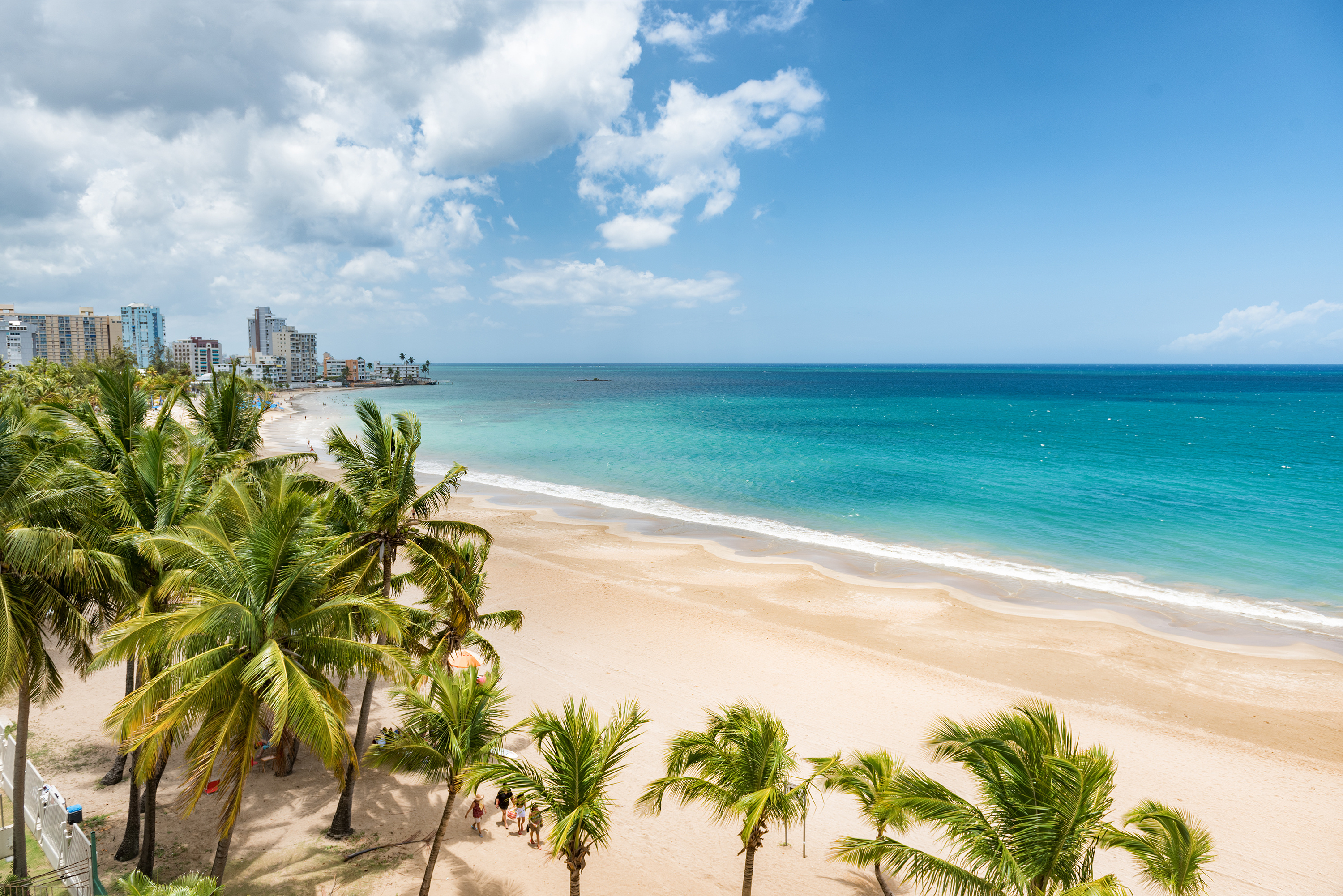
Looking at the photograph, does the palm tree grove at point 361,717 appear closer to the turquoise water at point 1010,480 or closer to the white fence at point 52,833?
the white fence at point 52,833

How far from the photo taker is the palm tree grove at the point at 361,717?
20.5 feet

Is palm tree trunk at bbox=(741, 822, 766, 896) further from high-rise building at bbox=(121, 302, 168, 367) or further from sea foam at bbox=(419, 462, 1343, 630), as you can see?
high-rise building at bbox=(121, 302, 168, 367)

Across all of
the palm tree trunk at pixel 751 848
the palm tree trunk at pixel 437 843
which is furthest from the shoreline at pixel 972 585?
the palm tree trunk at pixel 437 843

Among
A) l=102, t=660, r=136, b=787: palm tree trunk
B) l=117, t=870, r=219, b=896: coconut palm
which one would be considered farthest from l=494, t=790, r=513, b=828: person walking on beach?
l=102, t=660, r=136, b=787: palm tree trunk

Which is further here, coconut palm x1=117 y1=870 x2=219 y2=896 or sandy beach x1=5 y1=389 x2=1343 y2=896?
sandy beach x1=5 y1=389 x2=1343 y2=896

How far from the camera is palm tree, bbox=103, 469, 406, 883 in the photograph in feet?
21.7

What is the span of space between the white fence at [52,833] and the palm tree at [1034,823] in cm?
955

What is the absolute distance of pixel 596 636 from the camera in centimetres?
1919

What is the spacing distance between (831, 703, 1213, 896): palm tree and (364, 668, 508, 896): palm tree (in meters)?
4.41

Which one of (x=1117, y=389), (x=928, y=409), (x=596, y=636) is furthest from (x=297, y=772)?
(x=1117, y=389)

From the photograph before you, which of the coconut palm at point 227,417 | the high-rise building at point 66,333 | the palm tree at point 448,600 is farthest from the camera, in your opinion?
the high-rise building at point 66,333

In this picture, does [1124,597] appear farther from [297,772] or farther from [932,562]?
[297,772]

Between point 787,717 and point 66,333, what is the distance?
751 ft

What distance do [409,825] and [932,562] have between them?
21.8 metres
